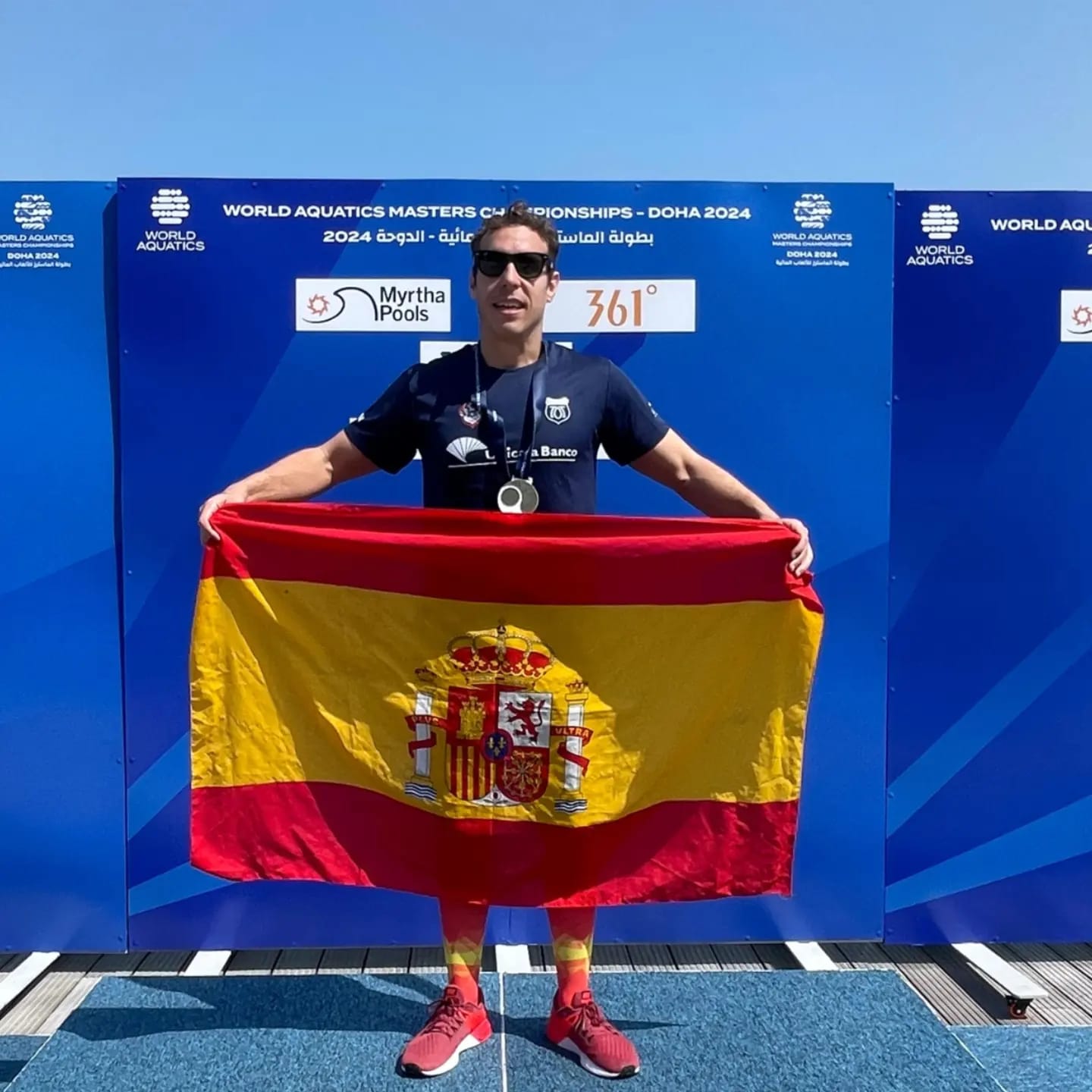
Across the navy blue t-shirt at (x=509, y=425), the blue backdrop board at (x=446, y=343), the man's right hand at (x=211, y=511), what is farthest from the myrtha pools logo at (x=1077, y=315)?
the man's right hand at (x=211, y=511)

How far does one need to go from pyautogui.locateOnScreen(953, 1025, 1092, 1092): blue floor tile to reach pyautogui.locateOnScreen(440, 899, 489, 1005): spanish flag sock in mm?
1543

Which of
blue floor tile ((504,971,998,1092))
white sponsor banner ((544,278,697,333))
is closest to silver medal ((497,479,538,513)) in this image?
white sponsor banner ((544,278,697,333))

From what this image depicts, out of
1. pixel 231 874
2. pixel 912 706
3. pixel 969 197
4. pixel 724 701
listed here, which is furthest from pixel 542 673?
pixel 969 197

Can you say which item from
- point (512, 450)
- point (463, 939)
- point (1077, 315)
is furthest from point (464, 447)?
point (1077, 315)

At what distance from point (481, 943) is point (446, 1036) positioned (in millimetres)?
242

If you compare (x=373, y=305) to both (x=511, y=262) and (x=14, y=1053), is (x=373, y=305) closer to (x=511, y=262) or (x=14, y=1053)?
(x=511, y=262)

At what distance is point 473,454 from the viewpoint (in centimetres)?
224

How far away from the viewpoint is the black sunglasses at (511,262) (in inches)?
85.0

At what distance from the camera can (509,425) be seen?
2221mm

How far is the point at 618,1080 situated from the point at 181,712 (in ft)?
5.98

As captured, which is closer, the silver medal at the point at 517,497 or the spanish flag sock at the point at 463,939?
the silver medal at the point at 517,497

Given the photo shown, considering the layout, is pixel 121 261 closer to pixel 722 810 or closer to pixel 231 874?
pixel 231 874

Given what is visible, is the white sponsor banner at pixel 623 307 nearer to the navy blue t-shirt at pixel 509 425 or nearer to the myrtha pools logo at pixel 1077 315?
the navy blue t-shirt at pixel 509 425

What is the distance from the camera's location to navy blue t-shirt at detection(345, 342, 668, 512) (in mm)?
2232
